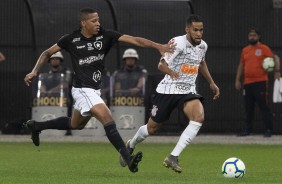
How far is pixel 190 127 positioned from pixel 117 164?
2.07 metres

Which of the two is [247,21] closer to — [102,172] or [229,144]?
[229,144]

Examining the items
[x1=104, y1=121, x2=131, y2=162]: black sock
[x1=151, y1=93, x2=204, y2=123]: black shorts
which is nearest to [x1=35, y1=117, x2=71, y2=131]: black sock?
[x1=151, y1=93, x2=204, y2=123]: black shorts

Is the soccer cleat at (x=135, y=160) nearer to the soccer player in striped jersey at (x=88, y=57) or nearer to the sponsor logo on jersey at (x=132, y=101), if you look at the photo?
the soccer player in striped jersey at (x=88, y=57)

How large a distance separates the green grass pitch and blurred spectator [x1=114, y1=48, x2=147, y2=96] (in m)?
2.43

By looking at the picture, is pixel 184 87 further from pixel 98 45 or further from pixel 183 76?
pixel 98 45

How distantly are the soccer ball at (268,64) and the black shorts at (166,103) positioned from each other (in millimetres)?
9233

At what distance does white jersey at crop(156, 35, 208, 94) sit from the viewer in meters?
15.1

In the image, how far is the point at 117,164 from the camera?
16.3 metres

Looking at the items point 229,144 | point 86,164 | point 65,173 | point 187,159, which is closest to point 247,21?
point 229,144

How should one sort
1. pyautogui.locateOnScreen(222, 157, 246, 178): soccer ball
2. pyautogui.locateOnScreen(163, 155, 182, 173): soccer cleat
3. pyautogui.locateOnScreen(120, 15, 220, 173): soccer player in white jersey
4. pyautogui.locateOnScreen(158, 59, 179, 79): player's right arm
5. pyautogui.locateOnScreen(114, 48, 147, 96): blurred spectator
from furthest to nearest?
pyautogui.locateOnScreen(114, 48, 147, 96): blurred spectator → pyautogui.locateOnScreen(120, 15, 220, 173): soccer player in white jersey → pyautogui.locateOnScreen(158, 59, 179, 79): player's right arm → pyautogui.locateOnScreen(163, 155, 182, 173): soccer cleat → pyautogui.locateOnScreen(222, 157, 246, 178): soccer ball

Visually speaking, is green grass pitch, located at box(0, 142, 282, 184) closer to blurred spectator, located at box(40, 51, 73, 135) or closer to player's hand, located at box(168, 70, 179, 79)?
player's hand, located at box(168, 70, 179, 79)

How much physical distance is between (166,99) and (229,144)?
724cm

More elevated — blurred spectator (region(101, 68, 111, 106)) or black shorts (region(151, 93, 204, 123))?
black shorts (region(151, 93, 204, 123))

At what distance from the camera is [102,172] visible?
14.6 m
